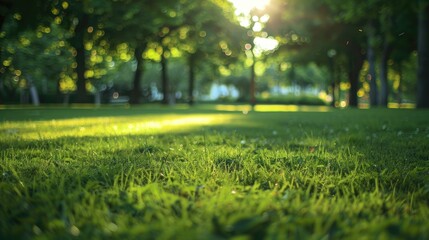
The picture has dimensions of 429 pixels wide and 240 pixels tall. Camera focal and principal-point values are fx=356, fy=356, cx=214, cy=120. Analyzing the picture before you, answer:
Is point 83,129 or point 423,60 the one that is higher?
point 423,60

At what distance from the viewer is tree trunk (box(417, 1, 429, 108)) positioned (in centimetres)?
1776

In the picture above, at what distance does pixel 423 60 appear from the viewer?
18.0 metres

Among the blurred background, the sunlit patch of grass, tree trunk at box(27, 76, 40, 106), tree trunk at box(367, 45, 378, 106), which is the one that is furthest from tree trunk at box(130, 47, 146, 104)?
the sunlit patch of grass

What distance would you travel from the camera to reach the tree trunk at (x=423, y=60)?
17.8 m

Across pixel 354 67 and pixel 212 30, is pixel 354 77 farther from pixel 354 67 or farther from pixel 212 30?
pixel 212 30

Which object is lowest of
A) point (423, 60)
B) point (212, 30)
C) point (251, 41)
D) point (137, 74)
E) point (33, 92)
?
point (423, 60)

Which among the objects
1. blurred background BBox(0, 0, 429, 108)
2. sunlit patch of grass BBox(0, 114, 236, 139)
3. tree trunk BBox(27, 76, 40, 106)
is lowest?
sunlit patch of grass BBox(0, 114, 236, 139)

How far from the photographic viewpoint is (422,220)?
6.56 feet

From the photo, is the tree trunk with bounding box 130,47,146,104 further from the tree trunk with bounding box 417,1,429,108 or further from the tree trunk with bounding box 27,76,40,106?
the tree trunk with bounding box 417,1,429,108

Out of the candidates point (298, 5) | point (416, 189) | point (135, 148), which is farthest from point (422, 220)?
point (298, 5)

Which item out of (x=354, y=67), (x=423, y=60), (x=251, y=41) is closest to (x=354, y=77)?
(x=354, y=67)

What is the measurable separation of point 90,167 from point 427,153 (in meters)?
3.90

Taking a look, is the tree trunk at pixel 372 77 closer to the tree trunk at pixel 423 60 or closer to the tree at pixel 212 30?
the tree trunk at pixel 423 60

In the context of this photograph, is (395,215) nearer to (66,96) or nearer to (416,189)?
(416,189)
